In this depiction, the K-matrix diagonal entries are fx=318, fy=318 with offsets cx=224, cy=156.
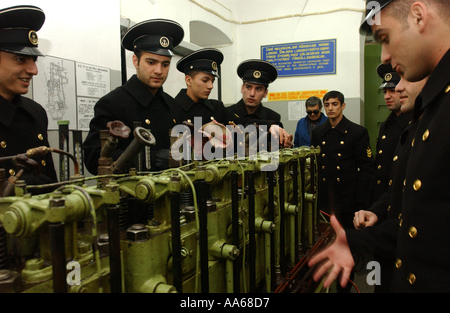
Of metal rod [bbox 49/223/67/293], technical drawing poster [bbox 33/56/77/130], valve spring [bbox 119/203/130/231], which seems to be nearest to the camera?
metal rod [bbox 49/223/67/293]

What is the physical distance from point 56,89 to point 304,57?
3.97m

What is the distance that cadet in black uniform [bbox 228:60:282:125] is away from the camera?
3.25m

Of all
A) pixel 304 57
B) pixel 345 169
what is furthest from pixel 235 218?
pixel 304 57

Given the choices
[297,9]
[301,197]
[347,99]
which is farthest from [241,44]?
[301,197]

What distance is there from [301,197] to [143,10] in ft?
8.62

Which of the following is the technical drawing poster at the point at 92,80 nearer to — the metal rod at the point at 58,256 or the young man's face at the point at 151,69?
the young man's face at the point at 151,69

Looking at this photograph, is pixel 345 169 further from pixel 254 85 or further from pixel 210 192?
pixel 210 192

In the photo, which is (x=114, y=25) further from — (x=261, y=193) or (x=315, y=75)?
(x=315, y=75)

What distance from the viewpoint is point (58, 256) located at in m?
0.74

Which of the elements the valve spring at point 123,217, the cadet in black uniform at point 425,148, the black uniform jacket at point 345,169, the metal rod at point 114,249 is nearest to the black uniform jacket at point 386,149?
the black uniform jacket at point 345,169

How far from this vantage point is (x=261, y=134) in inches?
98.8

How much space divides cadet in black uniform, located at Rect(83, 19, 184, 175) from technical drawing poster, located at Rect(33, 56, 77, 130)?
59 cm

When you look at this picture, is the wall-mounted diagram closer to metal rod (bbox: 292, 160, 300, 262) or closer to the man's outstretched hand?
metal rod (bbox: 292, 160, 300, 262)

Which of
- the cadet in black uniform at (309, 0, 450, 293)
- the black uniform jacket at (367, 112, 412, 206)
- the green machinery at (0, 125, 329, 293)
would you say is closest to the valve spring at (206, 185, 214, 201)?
the green machinery at (0, 125, 329, 293)
